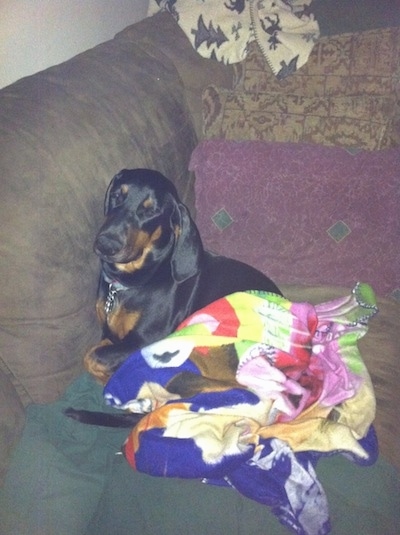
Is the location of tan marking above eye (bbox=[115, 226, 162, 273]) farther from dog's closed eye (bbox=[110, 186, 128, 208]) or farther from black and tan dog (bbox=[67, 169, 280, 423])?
dog's closed eye (bbox=[110, 186, 128, 208])

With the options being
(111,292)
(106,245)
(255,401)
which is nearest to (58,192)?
(106,245)

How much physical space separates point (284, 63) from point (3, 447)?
163cm

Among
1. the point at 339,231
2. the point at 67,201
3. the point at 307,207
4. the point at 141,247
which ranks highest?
the point at 67,201

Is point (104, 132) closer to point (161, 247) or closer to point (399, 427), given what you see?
point (161, 247)

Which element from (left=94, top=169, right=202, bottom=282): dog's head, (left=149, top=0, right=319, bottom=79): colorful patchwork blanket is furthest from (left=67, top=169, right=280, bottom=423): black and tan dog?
(left=149, top=0, right=319, bottom=79): colorful patchwork blanket

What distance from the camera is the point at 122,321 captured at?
1776 mm

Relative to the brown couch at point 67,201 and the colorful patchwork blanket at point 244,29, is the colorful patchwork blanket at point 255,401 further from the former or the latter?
the colorful patchwork blanket at point 244,29

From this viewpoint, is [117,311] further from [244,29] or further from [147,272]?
[244,29]

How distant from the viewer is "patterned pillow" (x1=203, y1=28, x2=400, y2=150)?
6.34ft

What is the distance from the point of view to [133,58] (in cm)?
190

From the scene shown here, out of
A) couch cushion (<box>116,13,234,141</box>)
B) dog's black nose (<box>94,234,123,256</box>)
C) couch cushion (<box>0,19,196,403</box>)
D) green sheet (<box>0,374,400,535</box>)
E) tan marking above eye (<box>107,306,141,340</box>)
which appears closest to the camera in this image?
green sheet (<box>0,374,400,535</box>)

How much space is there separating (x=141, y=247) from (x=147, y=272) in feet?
0.39

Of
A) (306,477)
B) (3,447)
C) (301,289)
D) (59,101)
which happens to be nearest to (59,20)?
(59,101)

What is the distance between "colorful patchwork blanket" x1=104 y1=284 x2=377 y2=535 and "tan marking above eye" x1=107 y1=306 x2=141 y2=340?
218mm
